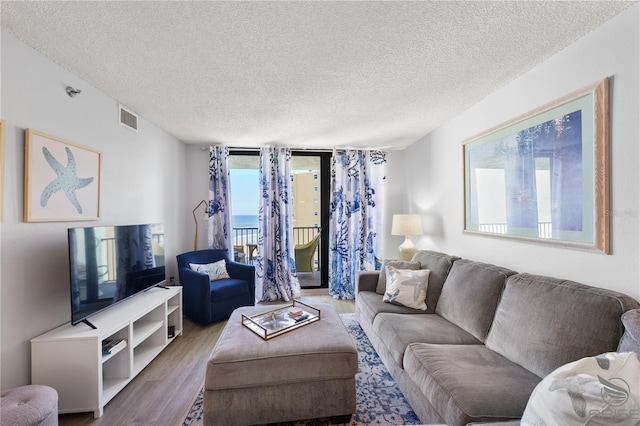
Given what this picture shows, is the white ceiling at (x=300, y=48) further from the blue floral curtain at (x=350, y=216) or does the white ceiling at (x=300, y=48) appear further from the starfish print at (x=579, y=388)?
the starfish print at (x=579, y=388)

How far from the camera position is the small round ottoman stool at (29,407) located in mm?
1170

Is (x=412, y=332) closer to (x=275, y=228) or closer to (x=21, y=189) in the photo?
(x=275, y=228)

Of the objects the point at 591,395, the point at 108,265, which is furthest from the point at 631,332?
the point at 108,265

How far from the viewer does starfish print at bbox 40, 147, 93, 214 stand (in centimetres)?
175

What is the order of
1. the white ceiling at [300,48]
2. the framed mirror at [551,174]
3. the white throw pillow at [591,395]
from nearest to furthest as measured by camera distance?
the white throw pillow at [591,395]
the white ceiling at [300,48]
the framed mirror at [551,174]

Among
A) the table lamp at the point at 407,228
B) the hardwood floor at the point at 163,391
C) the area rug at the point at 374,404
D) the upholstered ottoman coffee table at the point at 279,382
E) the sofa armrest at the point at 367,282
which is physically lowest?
the area rug at the point at 374,404

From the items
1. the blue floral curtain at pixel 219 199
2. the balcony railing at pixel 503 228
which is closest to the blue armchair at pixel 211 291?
the blue floral curtain at pixel 219 199

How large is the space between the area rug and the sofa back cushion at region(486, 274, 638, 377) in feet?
2.42

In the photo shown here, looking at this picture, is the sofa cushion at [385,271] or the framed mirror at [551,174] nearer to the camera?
the framed mirror at [551,174]

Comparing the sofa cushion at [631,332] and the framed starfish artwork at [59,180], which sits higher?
the framed starfish artwork at [59,180]

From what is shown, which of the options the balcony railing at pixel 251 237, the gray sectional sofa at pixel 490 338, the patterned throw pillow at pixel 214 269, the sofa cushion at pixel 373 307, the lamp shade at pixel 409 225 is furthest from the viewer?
the balcony railing at pixel 251 237

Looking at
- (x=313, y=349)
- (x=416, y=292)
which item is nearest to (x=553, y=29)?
(x=416, y=292)

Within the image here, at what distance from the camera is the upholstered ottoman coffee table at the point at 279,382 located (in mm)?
1527

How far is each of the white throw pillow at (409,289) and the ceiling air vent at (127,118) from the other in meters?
3.12
